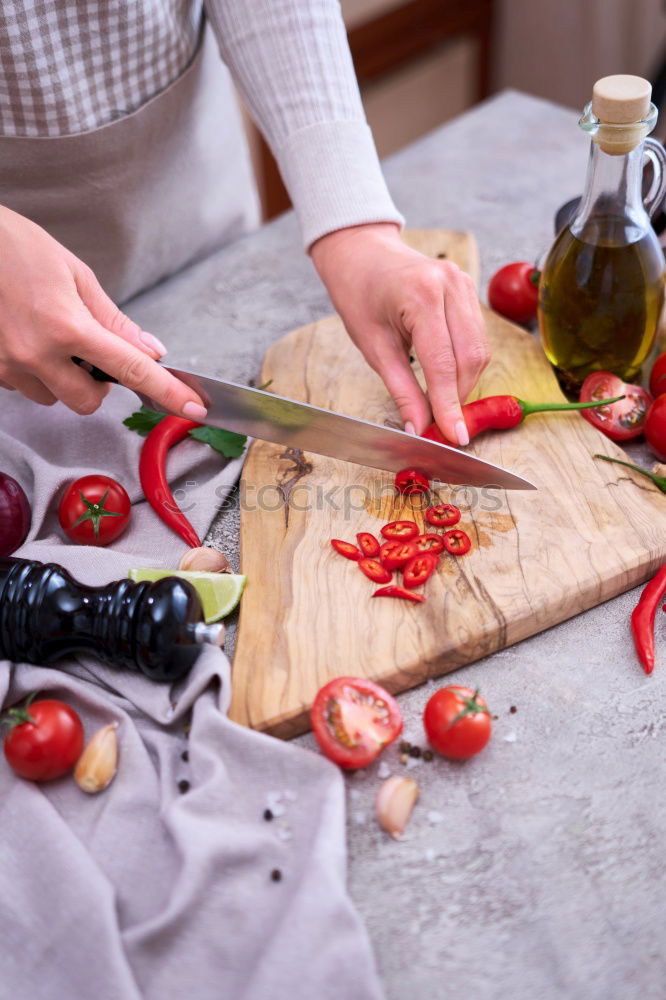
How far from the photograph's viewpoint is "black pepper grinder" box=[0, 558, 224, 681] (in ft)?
3.83

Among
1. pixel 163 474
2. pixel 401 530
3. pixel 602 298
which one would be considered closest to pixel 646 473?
pixel 602 298

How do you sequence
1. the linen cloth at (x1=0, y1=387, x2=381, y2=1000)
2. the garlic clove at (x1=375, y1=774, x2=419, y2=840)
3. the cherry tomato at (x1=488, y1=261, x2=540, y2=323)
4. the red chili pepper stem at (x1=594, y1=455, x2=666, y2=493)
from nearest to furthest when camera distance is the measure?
the linen cloth at (x1=0, y1=387, x2=381, y2=1000) < the garlic clove at (x1=375, y1=774, x2=419, y2=840) < the red chili pepper stem at (x1=594, y1=455, x2=666, y2=493) < the cherry tomato at (x1=488, y1=261, x2=540, y2=323)

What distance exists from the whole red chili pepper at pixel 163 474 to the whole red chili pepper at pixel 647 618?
700mm

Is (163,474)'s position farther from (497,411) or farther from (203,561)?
(497,411)

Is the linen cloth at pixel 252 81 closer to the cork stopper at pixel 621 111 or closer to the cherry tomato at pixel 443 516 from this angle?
the cork stopper at pixel 621 111

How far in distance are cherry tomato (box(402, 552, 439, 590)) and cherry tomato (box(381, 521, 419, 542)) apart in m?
0.05

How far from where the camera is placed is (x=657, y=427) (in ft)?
4.92

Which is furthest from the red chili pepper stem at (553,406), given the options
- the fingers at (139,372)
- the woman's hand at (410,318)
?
the fingers at (139,372)

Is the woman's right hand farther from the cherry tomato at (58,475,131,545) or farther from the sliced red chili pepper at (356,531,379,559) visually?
the sliced red chili pepper at (356,531,379,559)

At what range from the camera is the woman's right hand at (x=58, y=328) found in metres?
1.28

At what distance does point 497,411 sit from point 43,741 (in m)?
0.91

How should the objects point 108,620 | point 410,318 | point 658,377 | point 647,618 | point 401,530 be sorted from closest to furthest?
point 108,620 < point 647,618 < point 401,530 < point 410,318 < point 658,377

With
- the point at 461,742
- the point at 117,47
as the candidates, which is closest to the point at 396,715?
the point at 461,742

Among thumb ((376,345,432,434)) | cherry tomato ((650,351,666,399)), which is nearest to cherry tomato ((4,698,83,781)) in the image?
thumb ((376,345,432,434))
